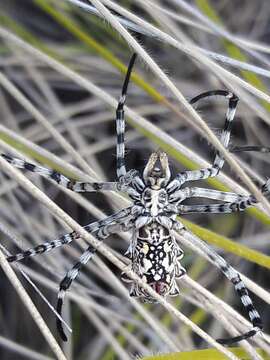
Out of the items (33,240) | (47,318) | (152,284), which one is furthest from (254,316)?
(47,318)

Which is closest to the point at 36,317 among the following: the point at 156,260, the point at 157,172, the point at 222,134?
the point at 156,260

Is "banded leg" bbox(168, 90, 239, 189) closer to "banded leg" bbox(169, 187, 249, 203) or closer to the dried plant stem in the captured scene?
"banded leg" bbox(169, 187, 249, 203)

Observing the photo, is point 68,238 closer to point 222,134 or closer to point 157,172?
point 157,172

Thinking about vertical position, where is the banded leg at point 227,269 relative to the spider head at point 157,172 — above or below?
below

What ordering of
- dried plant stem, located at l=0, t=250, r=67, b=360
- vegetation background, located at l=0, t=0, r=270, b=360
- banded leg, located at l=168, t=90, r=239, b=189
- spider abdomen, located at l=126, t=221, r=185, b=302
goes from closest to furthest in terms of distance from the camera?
dried plant stem, located at l=0, t=250, r=67, b=360 < spider abdomen, located at l=126, t=221, r=185, b=302 < banded leg, located at l=168, t=90, r=239, b=189 < vegetation background, located at l=0, t=0, r=270, b=360

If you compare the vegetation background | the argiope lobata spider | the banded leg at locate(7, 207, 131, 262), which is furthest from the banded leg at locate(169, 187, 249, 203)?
the vegetation background

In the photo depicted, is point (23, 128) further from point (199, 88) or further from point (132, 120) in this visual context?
point (132, 120)

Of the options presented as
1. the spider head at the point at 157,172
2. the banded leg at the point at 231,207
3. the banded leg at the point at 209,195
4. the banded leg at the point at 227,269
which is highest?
the spider head at the point at 157,172

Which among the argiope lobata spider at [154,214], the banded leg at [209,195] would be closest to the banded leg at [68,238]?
the argiope lobata spider at [154,214]

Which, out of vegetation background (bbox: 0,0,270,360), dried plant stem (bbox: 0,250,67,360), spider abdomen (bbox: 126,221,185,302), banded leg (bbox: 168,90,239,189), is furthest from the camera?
vegetation background (bbox: 0,0,270,360)

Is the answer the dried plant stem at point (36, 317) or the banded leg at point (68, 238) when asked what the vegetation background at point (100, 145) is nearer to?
the banded leg at point (68, 238)
